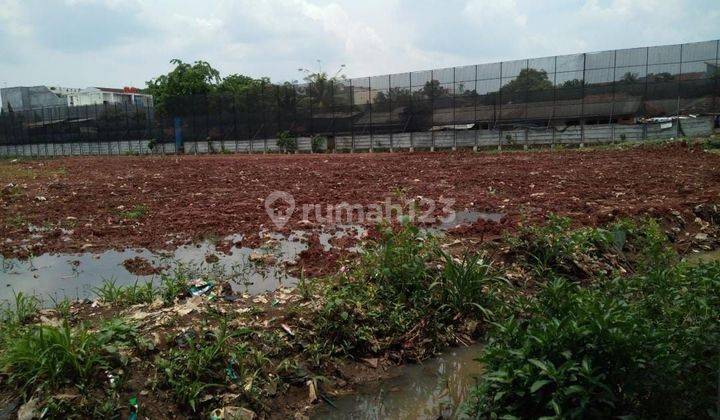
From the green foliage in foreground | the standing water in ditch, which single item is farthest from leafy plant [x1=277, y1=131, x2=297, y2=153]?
the green foliage in foreground

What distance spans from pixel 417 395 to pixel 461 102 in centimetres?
2276

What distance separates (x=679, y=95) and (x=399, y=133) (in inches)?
480

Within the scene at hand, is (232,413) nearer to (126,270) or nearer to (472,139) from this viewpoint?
(126,270)

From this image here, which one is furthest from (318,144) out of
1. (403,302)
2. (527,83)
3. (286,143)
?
(403,302)

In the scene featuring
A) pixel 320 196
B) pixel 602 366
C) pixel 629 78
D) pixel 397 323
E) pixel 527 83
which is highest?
pixel 527 83

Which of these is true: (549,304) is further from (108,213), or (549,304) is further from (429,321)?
(108,213)

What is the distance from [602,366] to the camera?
235 cm

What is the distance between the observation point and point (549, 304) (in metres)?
3.07

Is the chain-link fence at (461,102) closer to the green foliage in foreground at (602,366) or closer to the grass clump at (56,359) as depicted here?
the green foliage in foreground at (602,366)

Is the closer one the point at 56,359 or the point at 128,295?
the point at 56,359

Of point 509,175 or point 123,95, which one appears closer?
point 509,175

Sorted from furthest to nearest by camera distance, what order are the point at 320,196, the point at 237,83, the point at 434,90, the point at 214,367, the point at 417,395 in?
the point at 237,83 < the point at 434,90 < the point at 320,196 < the point at 417,395 < the point at 214,367

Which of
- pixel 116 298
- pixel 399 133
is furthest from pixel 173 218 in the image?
pixel 399 133

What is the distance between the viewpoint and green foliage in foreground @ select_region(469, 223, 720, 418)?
228cm
